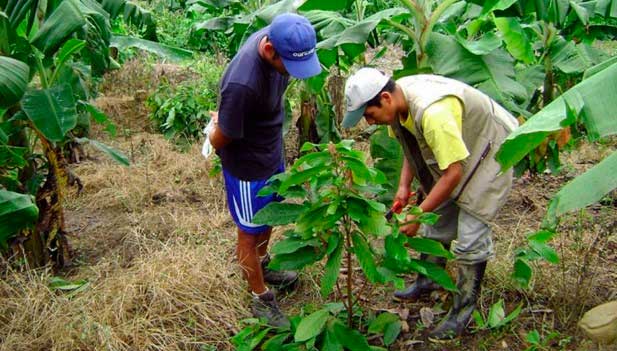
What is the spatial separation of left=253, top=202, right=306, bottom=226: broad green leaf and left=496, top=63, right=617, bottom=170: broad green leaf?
3.32 ft

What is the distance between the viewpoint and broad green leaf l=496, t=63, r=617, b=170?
1.84m

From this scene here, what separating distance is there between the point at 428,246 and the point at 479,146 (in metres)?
0.59

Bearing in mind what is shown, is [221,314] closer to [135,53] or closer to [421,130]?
[421,130]

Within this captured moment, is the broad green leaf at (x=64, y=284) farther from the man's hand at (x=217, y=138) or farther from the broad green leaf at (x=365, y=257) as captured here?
the broad green leaf at (x=365, y=257)

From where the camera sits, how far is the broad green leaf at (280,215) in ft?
8.87

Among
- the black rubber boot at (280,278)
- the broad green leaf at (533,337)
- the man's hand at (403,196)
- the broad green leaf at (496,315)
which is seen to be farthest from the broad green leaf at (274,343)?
the broad green leaf at (533,337)

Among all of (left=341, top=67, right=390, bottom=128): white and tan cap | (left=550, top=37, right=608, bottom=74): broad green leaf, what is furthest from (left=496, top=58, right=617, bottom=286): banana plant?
(left=550, top=37, right=608, bottom=74): broad green leaf

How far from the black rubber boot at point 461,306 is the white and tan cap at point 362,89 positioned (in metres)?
1.01

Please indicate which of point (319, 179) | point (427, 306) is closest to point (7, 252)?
point (319, 179)

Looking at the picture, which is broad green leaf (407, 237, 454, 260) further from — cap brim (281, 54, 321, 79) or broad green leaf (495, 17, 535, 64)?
broad green leaf (495, 17, 535, 64)

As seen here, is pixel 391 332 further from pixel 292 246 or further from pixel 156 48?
pixel 156 48

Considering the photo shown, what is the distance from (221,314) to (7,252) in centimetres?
137

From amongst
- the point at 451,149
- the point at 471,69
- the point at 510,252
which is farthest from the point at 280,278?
the point at 471,69

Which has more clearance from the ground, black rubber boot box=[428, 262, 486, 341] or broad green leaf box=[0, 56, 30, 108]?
broad green leaf box=[0, 56, 30, 108]
